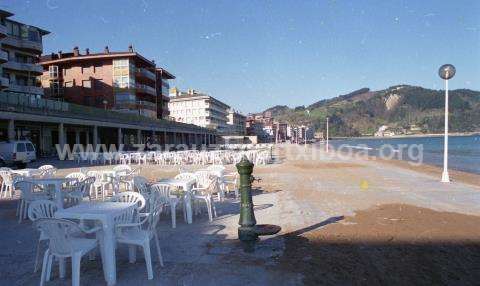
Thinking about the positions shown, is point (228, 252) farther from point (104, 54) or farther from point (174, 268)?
point (104, 54)

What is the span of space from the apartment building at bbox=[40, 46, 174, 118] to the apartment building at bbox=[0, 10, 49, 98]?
437 inches

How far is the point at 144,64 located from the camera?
2685 inches

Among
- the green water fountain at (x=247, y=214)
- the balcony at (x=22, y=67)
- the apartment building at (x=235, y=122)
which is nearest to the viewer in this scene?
the green water fountain at (x=247, y=214)

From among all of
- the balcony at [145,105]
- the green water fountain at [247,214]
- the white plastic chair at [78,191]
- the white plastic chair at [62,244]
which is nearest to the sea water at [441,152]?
the green water fountain at [247,214]

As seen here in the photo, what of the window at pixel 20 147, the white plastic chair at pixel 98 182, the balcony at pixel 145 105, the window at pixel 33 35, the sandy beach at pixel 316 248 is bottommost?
the sandy beach at pixel 316 248

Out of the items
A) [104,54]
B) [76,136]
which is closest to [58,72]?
[104,54]

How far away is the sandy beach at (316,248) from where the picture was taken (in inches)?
183

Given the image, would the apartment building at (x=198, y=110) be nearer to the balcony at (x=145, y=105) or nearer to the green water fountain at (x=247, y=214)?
the balcony at (x=145, y=105)

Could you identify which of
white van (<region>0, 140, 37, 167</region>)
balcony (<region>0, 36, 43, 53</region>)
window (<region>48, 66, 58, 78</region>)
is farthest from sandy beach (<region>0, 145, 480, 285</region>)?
window (<region>48, 66, 58, 78</region>)

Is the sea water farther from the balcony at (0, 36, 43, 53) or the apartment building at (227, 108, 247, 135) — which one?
the apartment building at (227, 108, 247, 135)

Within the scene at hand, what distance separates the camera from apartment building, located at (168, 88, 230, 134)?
103 metres

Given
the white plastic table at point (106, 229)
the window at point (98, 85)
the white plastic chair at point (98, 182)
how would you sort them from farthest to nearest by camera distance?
the window at point (98, 85), the white plastic chair at point (98, 182), the white plastic table at point (106, 229)

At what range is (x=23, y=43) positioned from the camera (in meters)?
48.3

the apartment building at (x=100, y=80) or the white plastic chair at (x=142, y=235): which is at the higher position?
the apartment building at (x=100, y=80)
